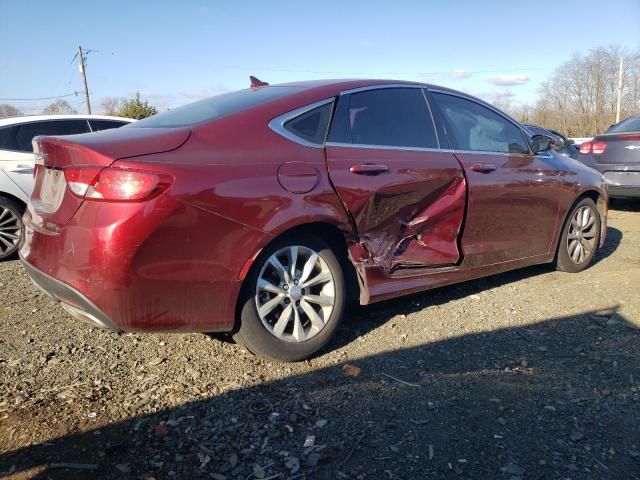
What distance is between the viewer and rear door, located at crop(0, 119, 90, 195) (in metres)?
6.02

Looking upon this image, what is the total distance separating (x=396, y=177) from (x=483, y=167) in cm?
95

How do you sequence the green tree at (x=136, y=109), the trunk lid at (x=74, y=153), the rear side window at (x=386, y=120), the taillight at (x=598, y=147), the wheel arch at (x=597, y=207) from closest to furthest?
the trunk lid at (x=74, y=153)
the rear side window at (x=386, y=120)
the wheel arch at (x=597, y=207)
the taillight at (x=598, y=147)
the green tree at (x=136, y=109)

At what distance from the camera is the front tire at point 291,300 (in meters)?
3.07

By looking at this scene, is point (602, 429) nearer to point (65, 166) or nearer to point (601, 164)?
point (65, 166)

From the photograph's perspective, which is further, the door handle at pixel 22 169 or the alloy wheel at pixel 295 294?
the door handle at pixel 22 169

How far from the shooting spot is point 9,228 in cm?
596

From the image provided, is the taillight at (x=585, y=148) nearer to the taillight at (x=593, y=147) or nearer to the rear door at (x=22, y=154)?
the taillight at (x=593, y=147)

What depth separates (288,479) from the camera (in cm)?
221

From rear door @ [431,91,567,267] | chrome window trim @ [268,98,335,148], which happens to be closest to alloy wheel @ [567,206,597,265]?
rear door @ [431,91,567,267]

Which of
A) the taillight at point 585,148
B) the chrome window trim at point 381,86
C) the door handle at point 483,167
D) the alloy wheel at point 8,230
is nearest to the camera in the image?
the chrome window trim at point 381,86

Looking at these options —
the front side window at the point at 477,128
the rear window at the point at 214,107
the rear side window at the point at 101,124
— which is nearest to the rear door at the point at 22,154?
the rear side window at the point at 101,124

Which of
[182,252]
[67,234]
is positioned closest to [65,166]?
[67,234]

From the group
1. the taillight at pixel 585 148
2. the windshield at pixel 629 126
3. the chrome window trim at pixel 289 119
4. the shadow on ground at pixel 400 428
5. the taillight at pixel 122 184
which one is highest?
the windshield at pixel 629 126

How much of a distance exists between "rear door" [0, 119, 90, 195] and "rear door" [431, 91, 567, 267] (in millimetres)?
4602
